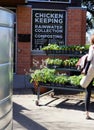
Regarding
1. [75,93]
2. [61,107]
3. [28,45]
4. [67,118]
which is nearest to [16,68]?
[28,45]

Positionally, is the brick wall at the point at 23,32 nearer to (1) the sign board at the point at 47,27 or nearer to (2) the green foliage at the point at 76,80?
(1) the sign board at the point at 47,27

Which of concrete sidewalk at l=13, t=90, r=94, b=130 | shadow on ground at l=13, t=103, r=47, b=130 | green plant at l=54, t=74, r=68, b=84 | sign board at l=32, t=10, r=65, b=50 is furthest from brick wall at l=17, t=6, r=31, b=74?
shadow on ground at l=13, t=103, r=47, b=130

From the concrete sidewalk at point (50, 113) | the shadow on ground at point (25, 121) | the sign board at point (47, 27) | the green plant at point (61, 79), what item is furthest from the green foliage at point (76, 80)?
the sign board at point (47, 27)

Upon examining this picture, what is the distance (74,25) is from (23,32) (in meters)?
1.95

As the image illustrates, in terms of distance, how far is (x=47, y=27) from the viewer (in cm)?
1617

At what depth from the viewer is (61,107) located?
1001 centimetres

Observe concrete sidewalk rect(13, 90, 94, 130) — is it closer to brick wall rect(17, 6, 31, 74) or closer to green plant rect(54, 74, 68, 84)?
green plant rect(54, 74, 68, 84)

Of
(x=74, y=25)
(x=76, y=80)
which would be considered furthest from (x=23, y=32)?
(x=76, y=80)

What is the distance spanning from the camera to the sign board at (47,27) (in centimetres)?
1603

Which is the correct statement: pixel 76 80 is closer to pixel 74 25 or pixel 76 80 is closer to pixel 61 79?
pixel 61 79

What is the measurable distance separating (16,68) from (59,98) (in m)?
4.63

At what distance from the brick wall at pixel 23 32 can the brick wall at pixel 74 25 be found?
1525mm

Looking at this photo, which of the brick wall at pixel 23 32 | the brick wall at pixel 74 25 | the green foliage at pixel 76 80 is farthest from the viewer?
the brick wall at pixel 74 25

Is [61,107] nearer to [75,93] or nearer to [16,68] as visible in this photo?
[75,93]
